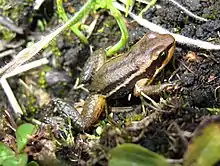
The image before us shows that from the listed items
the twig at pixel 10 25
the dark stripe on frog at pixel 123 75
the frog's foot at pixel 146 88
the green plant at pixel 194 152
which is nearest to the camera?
the green plant at pixel 194 152

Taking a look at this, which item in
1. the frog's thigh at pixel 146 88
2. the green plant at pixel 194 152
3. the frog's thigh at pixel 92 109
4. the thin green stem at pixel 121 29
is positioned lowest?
the frog's thigh at pixel 92 109

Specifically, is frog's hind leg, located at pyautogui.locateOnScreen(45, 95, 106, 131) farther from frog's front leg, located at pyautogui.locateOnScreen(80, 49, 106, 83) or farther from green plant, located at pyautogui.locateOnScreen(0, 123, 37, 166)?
green plant, located at pyautogui.locateOnScreen(0, 123, 37, 166)

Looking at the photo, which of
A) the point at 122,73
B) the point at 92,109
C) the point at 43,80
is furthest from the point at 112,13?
the point at 43,80

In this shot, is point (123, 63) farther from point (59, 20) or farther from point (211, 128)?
point (211, 128)

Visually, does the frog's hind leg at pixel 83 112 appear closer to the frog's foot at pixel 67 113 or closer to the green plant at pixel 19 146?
the frog's foot at pixel 67 113

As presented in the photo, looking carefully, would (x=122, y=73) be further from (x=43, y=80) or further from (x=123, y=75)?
(x=43, y=80)

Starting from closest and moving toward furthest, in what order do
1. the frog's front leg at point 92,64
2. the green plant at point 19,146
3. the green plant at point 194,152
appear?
the green plant at point 194,152, the green plant at point 19,146, the frog's front leg at point 92,64

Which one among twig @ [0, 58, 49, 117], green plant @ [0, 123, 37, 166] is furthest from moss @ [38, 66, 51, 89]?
green plant @ [0, 123, 37, 166]

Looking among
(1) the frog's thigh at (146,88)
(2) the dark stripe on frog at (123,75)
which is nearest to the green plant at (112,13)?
(2) the dark stripe on frog at (123,75)
